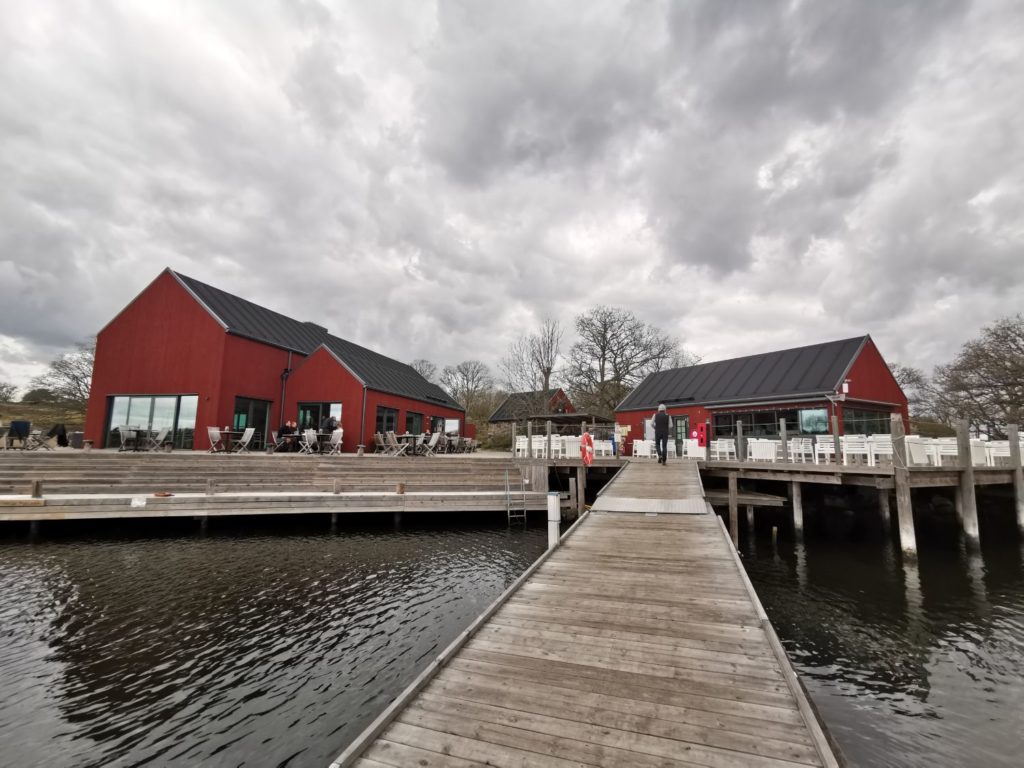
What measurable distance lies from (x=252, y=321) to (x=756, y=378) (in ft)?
79.1

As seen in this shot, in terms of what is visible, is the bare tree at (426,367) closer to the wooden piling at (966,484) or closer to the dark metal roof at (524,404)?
the dark metal roof at (524,404)

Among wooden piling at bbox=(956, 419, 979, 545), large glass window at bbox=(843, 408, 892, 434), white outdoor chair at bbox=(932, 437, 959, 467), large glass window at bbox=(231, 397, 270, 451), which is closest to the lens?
wooden piling at bbox=(956, 419, 979, 545)

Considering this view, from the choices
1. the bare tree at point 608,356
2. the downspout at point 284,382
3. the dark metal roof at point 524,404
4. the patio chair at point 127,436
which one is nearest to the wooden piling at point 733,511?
the bare tree at point 608,356

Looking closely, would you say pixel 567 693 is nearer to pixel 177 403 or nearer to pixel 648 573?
pixel 648 573

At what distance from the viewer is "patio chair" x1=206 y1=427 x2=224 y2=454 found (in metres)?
15.8

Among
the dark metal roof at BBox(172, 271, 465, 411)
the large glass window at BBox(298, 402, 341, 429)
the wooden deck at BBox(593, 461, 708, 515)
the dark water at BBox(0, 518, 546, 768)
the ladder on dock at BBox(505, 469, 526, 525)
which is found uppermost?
the dark metal roof at BBox(172, 271, 465, 411)

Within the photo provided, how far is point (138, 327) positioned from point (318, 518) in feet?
44.6

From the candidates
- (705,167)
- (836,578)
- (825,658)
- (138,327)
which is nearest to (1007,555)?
(836,578)

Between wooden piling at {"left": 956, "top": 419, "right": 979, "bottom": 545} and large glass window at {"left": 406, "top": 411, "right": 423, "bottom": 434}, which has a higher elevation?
large glass window at {"left": 406, "top": 411, "right": 423, "bottom": 434}

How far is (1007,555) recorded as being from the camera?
10.2 metres

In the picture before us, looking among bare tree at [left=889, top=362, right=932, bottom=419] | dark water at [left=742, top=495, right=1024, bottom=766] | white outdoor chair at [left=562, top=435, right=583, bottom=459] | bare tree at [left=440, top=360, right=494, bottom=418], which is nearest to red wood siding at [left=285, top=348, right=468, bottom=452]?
white outdoor chair at [left=562, top=435, right=583, bottom=459]

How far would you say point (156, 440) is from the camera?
55.6ft

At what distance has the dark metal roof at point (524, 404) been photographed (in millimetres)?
32656

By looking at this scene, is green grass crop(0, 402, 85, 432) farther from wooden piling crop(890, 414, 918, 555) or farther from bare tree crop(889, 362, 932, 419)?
bare tree crop(889, 362, 932, 419)
